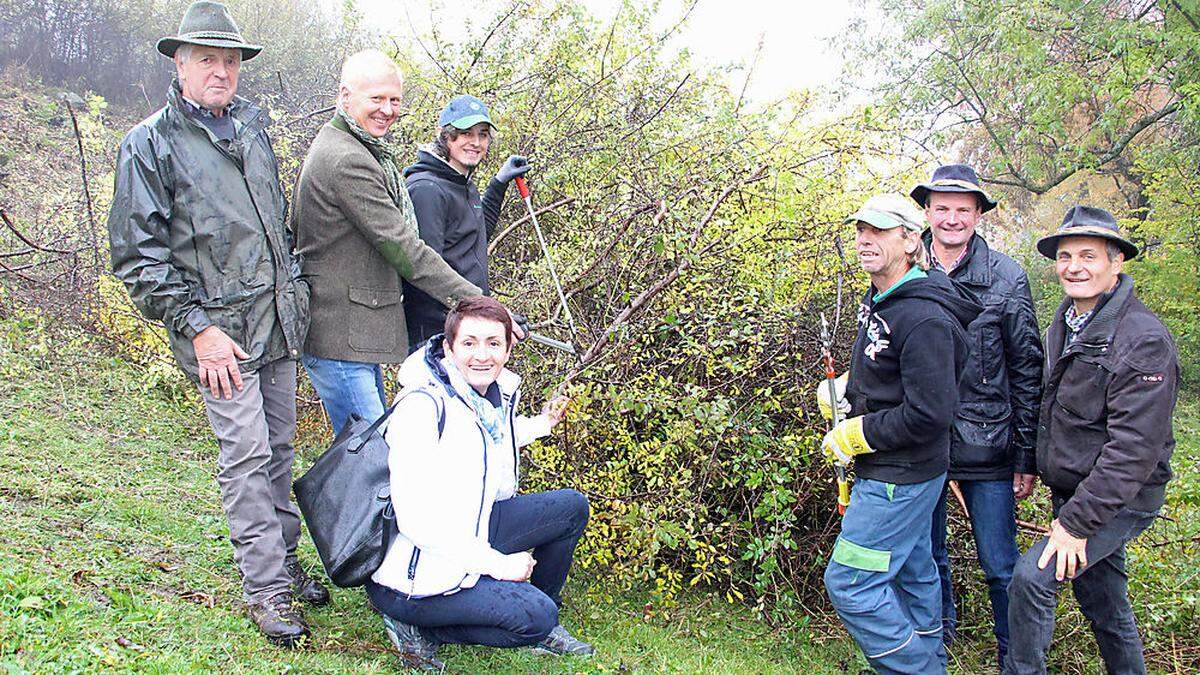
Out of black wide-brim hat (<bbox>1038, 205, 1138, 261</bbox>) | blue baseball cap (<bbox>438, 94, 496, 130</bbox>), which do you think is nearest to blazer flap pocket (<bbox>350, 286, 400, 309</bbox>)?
blue baseball cap (<bbox>438, 94, 496, 130</bbox>)

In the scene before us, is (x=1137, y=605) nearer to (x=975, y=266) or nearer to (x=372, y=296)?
(x=975, y=266)

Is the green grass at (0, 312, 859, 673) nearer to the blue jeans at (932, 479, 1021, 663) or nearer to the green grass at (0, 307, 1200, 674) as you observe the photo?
the green grass at (0, 307, 1200, 674)

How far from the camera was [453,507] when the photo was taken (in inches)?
116

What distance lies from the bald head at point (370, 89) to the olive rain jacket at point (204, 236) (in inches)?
13.4

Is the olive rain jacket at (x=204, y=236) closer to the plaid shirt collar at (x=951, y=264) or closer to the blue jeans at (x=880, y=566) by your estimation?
the blue jeans at (x=880, y=566)

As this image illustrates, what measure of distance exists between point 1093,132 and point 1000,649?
10.8 meters

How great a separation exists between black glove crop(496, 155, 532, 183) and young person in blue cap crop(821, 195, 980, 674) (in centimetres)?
170

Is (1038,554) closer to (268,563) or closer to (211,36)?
(268,563)

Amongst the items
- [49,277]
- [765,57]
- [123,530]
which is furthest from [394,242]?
[49,277]

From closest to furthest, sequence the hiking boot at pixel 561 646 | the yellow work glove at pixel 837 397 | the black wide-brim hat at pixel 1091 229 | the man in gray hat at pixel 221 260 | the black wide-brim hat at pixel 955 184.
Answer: the man in gray hat at pixel 221 260
the black wide-brim hat at pixel 1091 229
the hiking boot at pixel 561 646
the yellow work glove at pixel 837 397
the black wide-brim hat at pixel 955 184

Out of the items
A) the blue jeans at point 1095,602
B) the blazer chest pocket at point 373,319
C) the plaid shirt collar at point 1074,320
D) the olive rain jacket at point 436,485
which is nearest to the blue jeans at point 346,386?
the blazer chest pocket at point 373,319

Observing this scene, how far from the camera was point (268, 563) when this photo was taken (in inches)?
125

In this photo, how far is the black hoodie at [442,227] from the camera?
372 cm

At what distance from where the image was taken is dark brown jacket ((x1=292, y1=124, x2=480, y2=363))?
11.0 ft
